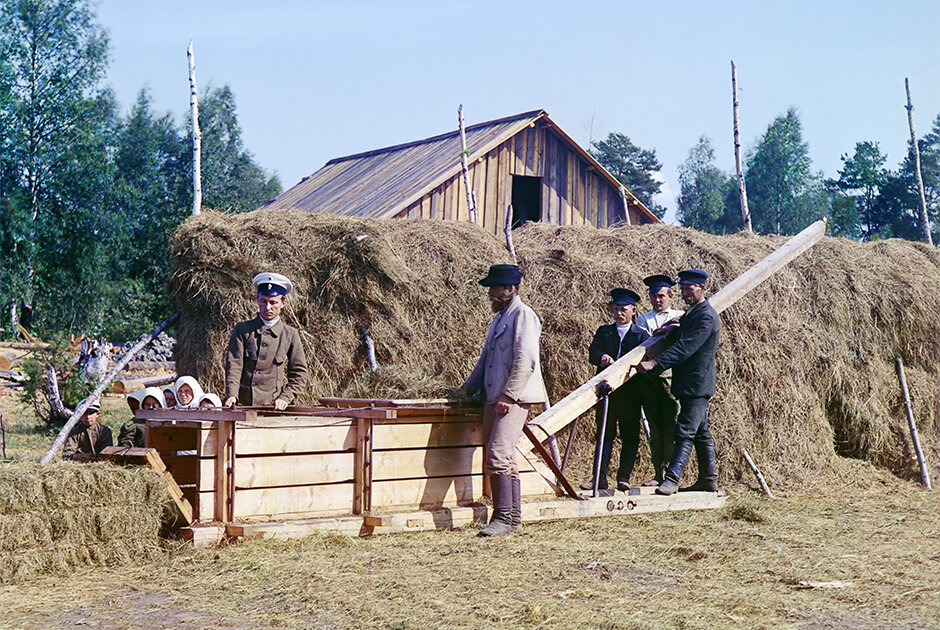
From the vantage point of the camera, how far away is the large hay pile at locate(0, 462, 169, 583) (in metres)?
5.41

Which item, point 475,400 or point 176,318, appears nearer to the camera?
point 475,400

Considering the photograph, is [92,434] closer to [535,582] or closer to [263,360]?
[263,360]

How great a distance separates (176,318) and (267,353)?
8.07 ft

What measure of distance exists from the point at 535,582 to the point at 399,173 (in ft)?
47.8

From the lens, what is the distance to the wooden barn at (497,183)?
17719 millimetres

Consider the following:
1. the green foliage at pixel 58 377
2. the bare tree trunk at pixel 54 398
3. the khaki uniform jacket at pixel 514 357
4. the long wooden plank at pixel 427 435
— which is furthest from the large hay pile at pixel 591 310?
the green foliage at pixel 58 377

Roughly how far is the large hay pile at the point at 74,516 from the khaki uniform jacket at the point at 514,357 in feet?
7.90

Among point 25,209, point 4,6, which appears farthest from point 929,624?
point 4,6

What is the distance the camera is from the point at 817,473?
993cm

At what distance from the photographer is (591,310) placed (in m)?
9.91

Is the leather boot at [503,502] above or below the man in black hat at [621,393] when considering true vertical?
below

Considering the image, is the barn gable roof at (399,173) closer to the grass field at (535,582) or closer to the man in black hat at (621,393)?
the man in black hat at (621,393)

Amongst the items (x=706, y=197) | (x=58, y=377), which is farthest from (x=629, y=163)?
(x=58, y=377)

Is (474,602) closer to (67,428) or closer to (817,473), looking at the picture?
(67,428)
